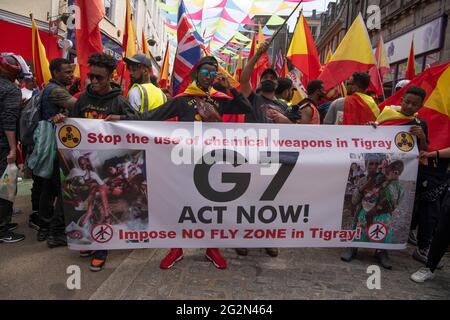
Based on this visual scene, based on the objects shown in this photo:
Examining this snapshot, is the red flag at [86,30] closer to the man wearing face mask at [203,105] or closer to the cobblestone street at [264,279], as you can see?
the man wearing face mask at [203,105]

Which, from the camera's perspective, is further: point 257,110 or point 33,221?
point 33,221

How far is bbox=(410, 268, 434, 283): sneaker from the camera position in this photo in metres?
3.37

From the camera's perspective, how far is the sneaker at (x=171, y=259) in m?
3.41

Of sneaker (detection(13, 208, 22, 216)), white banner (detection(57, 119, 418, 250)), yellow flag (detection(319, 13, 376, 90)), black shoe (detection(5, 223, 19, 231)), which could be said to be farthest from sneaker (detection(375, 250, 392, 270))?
sneaker (detection(13, 208, 22, 216))

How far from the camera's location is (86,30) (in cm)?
439

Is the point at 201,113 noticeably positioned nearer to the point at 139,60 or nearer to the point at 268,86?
the point at 268,86

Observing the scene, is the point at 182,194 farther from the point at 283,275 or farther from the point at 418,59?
the point at 418,59

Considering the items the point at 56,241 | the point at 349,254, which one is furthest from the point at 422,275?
the point at 56,241

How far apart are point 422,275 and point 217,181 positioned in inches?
85.8

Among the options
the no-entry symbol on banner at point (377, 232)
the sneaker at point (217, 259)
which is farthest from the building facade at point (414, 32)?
the sneaker at point (217, 259)

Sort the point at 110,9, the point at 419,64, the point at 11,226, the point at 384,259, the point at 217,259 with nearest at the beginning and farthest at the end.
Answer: the point at 217,259 → the point at 384,259 → the point at 11,226 → the point at 419,64 → the point at 110,9

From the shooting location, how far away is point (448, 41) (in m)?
9.98
